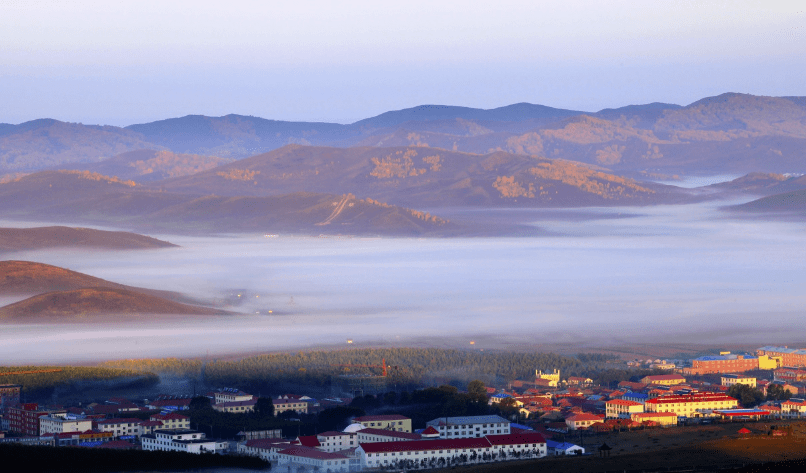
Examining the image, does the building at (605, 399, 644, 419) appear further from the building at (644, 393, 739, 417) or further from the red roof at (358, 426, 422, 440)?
the red roof at (358, 426, 422, 440)

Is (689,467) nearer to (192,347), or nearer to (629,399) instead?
(629,399)

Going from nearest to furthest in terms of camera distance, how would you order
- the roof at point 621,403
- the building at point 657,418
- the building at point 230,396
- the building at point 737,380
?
the building at point 657,418, the roof at point 621,403, the building at point 230,396, the building at point 737,380

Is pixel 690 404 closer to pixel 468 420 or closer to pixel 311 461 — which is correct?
pixel 468 420

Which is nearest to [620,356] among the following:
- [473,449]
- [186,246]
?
[473,449]

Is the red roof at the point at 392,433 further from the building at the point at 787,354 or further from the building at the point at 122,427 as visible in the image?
the building at the point at 787,354

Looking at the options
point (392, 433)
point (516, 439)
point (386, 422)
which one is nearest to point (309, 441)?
point (392, 433)

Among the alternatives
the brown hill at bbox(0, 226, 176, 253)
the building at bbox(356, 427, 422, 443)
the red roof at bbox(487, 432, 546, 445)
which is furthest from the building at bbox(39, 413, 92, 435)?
the brown hill at bbox(0, 226, 176, 253)

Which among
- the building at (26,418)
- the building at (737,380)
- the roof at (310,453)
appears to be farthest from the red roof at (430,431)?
the building at (737,380)
